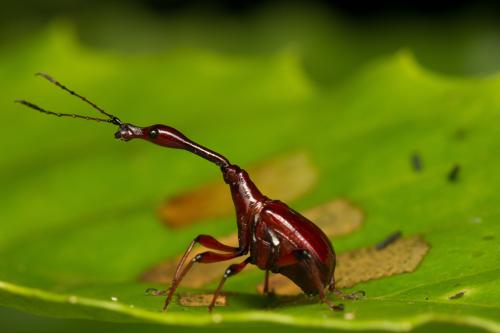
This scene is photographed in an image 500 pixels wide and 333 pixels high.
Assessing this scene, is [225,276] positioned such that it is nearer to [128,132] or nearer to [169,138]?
[169,138]

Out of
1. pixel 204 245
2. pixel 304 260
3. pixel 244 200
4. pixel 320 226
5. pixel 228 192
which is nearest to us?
pixel 304 260

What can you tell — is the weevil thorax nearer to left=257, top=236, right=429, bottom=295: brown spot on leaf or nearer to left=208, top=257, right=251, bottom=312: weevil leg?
left=208, top=257, right=251, bottom=312: weevil leg

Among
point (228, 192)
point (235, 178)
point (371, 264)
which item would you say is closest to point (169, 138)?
point (235, 178)

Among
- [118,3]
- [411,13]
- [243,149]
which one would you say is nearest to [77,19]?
[118,3]

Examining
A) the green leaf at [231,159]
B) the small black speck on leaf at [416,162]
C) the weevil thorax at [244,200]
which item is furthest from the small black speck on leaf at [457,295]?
the small black speck on leaf at [416,162]

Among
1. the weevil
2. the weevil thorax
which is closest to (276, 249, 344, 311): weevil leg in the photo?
the weevil

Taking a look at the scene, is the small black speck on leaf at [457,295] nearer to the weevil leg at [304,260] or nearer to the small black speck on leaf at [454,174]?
the weevil leg at [304,260]
